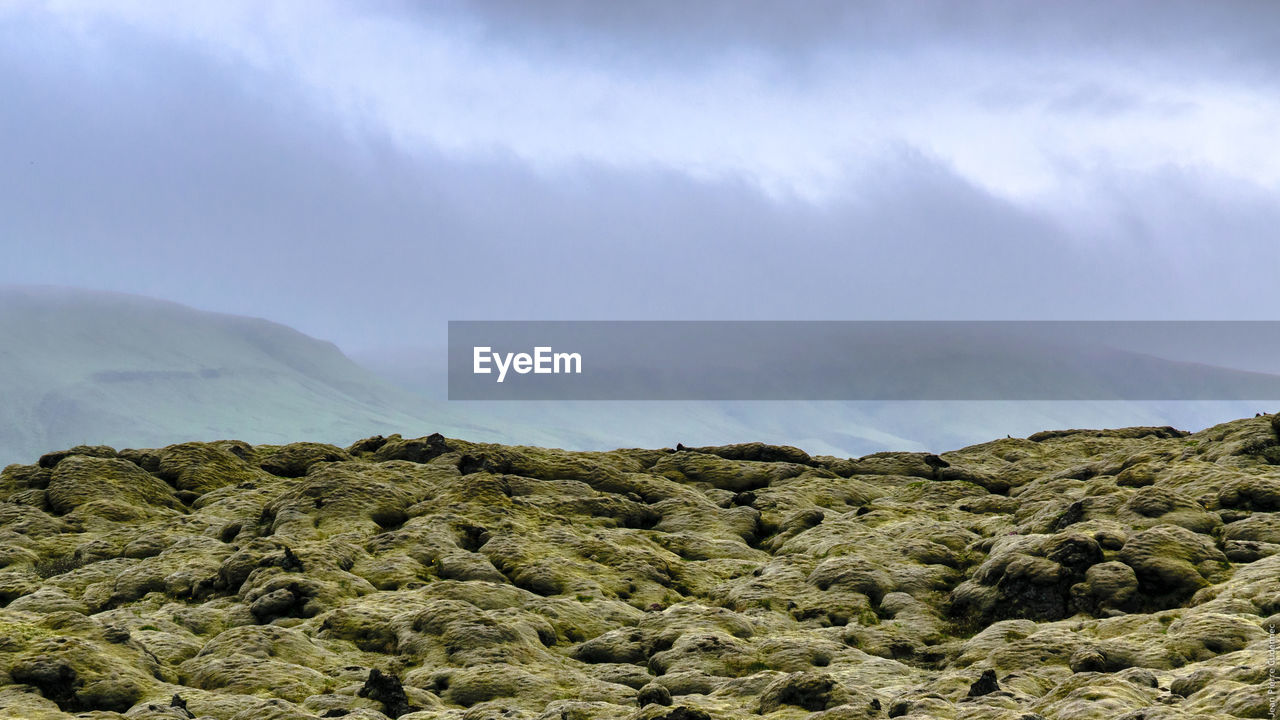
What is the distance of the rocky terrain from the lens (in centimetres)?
3297

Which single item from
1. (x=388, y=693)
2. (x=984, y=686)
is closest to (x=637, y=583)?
(x=388, y=693)

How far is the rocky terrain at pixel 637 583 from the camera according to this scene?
33.0 metres

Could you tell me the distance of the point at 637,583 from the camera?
1884 inches

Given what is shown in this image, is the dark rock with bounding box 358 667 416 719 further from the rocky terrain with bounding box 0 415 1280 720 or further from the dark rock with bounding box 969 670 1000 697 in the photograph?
the dark rock with bounding box 969 670 1000 697

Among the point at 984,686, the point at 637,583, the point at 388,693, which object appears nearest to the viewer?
the point at 984,686

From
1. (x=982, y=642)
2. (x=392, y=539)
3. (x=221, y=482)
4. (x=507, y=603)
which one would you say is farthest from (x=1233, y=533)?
(x=221, y=482)

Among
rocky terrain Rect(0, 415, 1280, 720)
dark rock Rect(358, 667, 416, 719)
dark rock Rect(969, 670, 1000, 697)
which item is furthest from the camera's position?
rocky terrain Rect(0, 415, 1280, 720)

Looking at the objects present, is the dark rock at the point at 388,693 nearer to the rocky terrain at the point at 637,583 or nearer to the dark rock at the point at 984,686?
the rocky terrain at the point at 637,583

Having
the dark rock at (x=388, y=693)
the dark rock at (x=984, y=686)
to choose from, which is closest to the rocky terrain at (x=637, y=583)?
the dark rock at (x=388, y=693)

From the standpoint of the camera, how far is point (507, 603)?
1720 inches

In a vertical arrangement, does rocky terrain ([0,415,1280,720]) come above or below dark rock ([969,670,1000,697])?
above

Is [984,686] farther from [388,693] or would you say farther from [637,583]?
[637,583]

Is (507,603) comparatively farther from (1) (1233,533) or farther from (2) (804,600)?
(1) (1233,533)

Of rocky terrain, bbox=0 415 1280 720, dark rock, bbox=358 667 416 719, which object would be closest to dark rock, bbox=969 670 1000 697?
rocky terrain, bbox=0 415 1280 720
